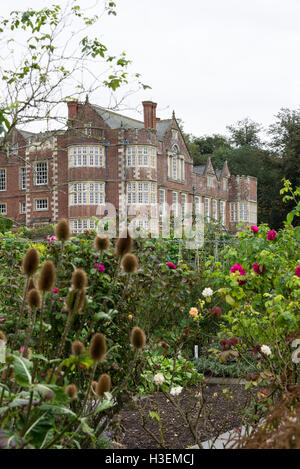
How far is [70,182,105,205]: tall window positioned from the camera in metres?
36.7

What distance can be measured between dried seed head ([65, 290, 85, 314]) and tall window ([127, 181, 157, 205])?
35.1 meters

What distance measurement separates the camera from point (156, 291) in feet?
16.4

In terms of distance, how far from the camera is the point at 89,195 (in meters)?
36.7

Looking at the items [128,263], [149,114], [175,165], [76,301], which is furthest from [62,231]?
[175,165]

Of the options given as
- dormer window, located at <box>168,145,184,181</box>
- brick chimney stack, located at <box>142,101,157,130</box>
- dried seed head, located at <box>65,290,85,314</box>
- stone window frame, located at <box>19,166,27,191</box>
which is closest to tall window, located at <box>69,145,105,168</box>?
brick chimney stack, located at <box>142,101,157,130</box>

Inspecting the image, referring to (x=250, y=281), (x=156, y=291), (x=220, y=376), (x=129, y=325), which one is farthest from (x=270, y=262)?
(x=220, y=376)

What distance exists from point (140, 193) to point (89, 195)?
3452mm

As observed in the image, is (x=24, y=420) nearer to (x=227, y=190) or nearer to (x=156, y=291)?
(x=156, y=291)

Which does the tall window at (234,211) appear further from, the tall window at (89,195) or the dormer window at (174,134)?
the tall window at (89,195)

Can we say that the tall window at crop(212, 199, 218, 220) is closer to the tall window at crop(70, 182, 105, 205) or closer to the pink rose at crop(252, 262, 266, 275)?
the tall window at crop(70, 182, 105, 205)

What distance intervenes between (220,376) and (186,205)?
3500 centimetres

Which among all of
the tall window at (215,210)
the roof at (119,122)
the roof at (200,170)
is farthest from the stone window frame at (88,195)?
the tall window at (215,210)

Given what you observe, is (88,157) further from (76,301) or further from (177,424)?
(76,301)

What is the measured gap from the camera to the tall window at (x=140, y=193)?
37406 mm
